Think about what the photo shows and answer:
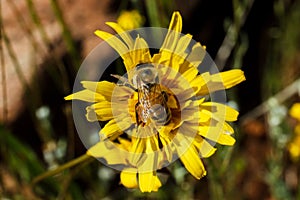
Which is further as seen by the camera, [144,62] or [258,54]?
[258,54]

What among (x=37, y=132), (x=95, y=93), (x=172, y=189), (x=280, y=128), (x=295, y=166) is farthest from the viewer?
(x=295, y=166)

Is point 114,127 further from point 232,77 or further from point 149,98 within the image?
point 232,77

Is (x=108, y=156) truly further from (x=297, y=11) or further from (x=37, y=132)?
(x=297, y=11)

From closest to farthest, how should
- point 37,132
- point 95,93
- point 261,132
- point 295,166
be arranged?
point 95,93 < point 37,132 < point 295,166 < point 261,132

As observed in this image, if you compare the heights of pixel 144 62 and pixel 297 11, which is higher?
pixel 144 62

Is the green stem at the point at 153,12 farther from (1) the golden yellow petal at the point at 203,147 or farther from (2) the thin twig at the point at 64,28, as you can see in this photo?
(1) the golden yellow petal at the point at 203,147

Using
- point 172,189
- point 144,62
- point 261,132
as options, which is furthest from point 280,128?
point 144,62

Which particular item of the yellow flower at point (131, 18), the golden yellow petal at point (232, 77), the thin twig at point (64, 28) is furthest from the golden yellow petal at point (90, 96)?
→ the yellow flower at point (131, 18)

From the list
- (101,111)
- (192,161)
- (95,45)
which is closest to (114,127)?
(101,111)
